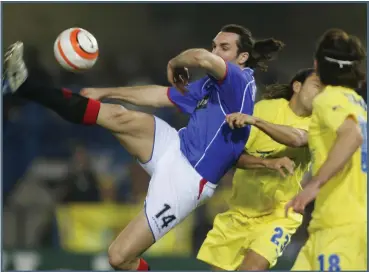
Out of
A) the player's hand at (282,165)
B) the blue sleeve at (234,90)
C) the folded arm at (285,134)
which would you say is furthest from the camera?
the blue sleeve at (234,90)

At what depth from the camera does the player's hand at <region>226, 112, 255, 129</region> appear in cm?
581

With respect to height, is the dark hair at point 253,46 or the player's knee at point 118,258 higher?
the dark hair at point 253,46

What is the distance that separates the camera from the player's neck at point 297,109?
660cm

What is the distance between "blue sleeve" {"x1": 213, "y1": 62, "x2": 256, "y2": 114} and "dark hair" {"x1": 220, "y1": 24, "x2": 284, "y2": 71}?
0.48m

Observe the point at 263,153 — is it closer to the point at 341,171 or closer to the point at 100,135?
the point at 341,171

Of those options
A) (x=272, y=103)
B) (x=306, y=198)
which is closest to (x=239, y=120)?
(x=272, y=103)

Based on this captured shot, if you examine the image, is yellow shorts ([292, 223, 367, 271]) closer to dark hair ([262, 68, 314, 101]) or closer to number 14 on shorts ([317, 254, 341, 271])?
number 14 on shorts ([317, 254, 341, 271])

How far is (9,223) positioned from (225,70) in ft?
20.3

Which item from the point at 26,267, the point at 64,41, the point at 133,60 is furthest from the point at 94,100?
the point at 133,60

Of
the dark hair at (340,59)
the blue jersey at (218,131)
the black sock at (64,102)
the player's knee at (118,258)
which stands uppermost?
the dark hair at (340,59)

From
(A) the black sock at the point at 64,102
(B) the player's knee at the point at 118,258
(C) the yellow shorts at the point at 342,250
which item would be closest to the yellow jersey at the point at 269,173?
(B) the player's knee at the point at 118,258

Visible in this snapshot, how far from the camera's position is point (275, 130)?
5961 millimetres

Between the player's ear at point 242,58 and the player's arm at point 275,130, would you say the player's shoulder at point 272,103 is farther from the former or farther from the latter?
the player's arm at point 275,130

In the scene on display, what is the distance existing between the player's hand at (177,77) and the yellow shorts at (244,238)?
1.40m
